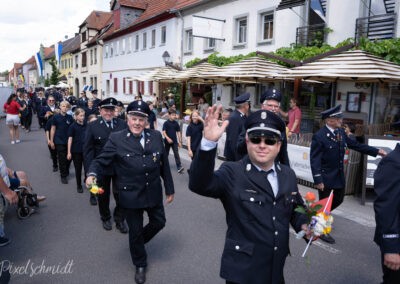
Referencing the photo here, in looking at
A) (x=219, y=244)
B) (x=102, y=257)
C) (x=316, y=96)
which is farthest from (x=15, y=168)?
(x=316, y=96)

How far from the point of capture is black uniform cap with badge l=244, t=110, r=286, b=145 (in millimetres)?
2465

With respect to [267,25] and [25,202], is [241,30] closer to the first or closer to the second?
[267,25]

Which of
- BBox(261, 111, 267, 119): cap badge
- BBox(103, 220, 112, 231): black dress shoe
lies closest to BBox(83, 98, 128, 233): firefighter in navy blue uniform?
BBox(103, 220, 112, 231): black dress shoe

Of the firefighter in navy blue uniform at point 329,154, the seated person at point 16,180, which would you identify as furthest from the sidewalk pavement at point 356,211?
the seated person at point 16,180

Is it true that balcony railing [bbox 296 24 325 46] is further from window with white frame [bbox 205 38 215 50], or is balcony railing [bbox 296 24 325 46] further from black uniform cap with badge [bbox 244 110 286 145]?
black uniform cap with badge [bbox 244 110 286 145]

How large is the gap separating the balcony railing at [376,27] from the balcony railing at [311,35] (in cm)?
153

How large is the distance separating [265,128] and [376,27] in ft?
38.5

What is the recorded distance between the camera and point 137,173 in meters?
4.31

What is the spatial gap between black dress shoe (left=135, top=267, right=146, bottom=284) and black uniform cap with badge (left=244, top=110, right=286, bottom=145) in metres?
2.53

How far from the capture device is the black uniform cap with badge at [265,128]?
2.46 metres

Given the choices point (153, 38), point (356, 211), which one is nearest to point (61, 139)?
point (356, 211)

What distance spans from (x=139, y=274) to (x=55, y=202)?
3812 millimetres

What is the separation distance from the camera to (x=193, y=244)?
534 centimetres

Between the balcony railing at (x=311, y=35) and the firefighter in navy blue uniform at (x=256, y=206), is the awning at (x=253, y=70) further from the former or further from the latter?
the firefighter in navy blue uniform at (x=256, y=206)
